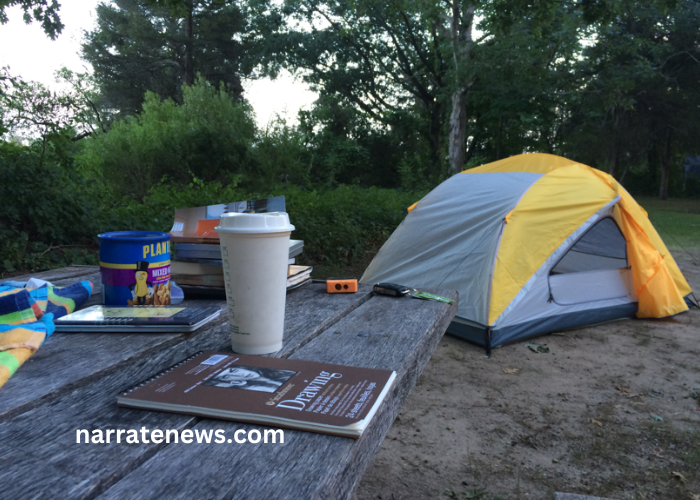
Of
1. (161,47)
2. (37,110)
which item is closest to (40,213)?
(37,110)

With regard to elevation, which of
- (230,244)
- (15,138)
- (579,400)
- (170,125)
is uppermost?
(170,125)

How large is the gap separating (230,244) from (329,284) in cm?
63

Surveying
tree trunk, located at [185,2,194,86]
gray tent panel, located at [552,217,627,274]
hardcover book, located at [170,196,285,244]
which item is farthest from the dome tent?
tree trunk, located at [185,2,194,86]

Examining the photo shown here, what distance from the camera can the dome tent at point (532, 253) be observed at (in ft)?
10.8

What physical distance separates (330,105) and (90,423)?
49.8ft

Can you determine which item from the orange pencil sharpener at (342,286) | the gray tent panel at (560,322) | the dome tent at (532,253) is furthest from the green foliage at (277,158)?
the orange pencil sharpener at (342,286)

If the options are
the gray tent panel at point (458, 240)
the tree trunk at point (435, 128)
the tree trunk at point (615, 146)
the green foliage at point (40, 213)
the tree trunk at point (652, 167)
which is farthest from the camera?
the tree trunk at point (652, 167)

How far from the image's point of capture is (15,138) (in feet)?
14.0

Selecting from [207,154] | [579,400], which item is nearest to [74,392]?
[579,400]

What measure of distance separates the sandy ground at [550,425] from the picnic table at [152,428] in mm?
1106

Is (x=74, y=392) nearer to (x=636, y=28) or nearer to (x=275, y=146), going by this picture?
(x=275, y=146)

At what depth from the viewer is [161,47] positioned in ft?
49.2

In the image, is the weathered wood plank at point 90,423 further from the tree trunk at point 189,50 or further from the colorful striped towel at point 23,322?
the tree trunk at point 189,50

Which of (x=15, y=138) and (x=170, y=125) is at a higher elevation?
(x=170, y=125)
